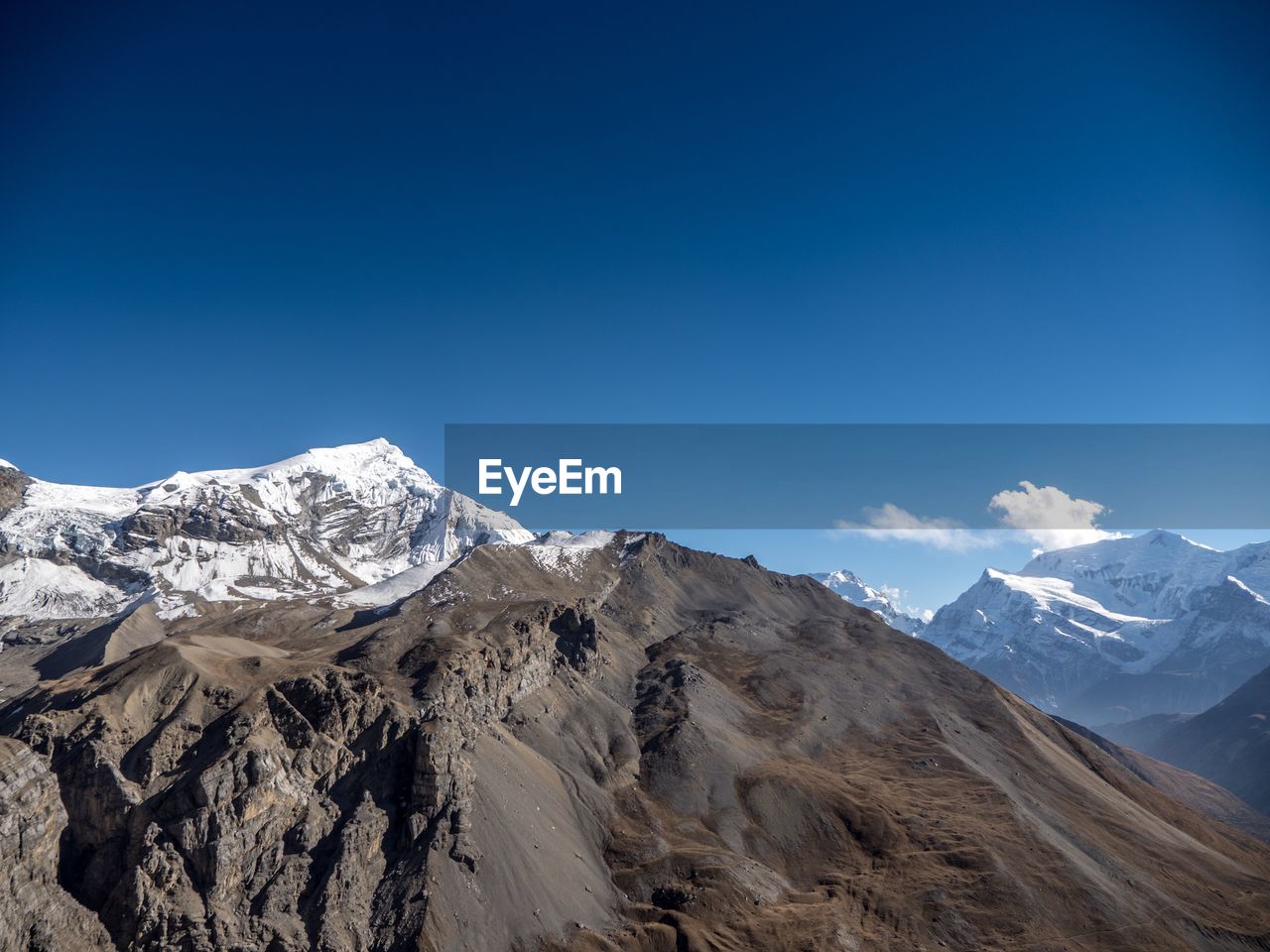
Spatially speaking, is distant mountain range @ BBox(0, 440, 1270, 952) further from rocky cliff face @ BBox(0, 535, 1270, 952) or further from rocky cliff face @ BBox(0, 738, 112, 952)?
rocky cliff face @ BBox(0, 535, 1270, 952)

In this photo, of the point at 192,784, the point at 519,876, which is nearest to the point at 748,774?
the point at 519,876

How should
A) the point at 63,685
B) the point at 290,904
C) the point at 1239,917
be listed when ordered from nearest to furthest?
the point at 290,904, the point at 63,685, the point at 1239,917

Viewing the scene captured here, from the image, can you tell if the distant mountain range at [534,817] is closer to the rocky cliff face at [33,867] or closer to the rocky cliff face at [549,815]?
the rocky cliff face at [33,867]

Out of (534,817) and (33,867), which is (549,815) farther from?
(33,867)

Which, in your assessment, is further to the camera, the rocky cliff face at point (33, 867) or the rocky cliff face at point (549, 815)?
the rocky cliff face at point (549, 815)

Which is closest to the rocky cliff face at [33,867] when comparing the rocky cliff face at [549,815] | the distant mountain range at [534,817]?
the distant mountain range at [534,817]

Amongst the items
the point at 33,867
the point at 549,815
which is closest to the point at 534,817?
the point at 549,815

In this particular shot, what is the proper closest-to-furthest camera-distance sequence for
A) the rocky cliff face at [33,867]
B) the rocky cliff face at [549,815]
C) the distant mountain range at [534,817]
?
the rocky cliff face at [33,867]
the distant mountain range at [534,817]
the rocky cliff face at [549,815]

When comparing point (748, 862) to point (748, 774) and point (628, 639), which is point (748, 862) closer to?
point (748, 774)

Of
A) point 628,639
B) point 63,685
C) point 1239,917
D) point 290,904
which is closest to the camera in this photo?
point 290,904
